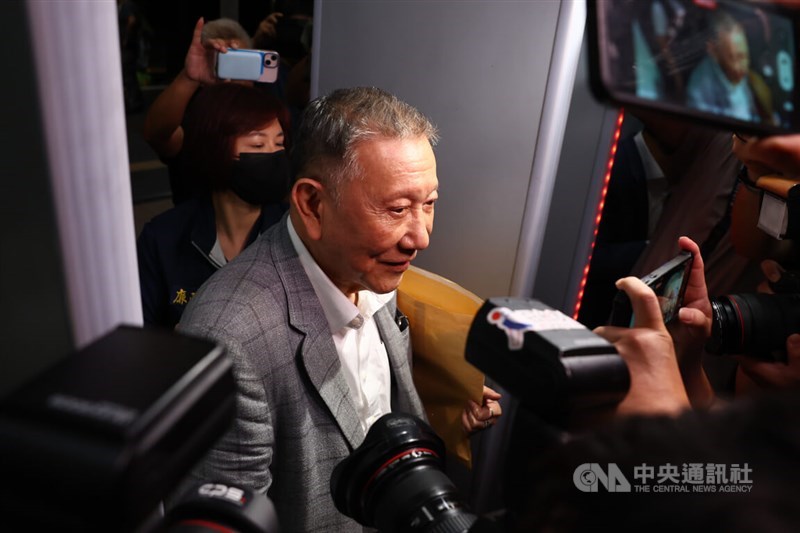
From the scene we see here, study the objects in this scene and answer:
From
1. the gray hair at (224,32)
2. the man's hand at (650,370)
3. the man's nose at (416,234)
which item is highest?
the gray hair at (224,32)

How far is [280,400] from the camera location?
1319 millimetres

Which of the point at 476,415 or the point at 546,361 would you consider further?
the point at 476,415

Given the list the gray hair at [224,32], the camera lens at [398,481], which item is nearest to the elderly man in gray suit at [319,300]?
the camera lens at [398,481]

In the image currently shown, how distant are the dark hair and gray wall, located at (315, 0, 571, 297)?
336 millimetres

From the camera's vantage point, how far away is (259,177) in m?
1.92

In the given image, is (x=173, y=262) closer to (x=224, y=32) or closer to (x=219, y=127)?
(x=219, y=127)

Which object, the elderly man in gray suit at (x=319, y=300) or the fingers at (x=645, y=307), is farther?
the elderly man in gray suit at (x=319, y=300)

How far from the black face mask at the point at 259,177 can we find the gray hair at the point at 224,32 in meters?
0.60

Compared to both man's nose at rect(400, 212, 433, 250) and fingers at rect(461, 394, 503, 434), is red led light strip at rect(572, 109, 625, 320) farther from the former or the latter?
man's nose at rect(400, 212, 433, 250)

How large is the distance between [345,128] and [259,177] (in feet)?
2.02

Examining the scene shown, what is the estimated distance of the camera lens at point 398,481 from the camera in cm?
82

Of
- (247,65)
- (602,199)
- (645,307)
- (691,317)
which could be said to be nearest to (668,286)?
(691,317)

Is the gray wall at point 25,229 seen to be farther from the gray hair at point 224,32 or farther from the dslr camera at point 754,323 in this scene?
the gray hair at point 224,32

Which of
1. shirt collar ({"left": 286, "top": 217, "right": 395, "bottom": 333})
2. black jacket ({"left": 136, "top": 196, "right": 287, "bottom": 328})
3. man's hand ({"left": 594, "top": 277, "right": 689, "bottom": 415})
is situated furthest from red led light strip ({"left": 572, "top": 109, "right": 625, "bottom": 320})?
man's hand ({"left": 594, "top": 277, "right": 689, "bottom": 415})
